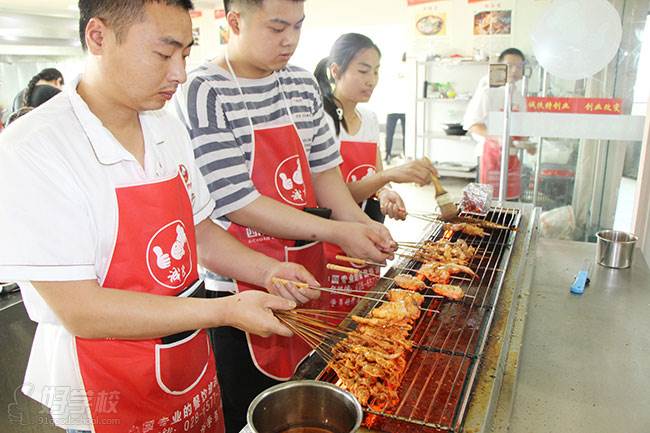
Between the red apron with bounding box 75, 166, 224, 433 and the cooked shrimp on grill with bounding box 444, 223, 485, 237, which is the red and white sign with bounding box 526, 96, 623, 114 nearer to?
the cooked shrimp on grill with bounding box 444, 223, 485, 237

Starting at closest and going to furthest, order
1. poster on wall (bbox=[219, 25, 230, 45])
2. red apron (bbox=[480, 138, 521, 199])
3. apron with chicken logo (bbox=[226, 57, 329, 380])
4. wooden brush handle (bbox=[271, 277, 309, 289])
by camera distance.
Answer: wooden brush handle (bbox=[271, 277, 309, 289]) → apron with chicken logo (bbox=[226, 57, 329, 380]) → red apron (bbox=[480, 138, 521, 199]) → poster on wall (bbox=[219, 25, 230, 45])

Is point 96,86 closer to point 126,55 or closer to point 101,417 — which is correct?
point 126,55

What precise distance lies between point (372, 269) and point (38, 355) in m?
1.88

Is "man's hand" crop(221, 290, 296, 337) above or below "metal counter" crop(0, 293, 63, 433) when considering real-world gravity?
above

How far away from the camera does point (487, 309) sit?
2090 mm

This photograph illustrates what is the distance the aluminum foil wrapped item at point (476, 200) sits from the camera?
336 cm

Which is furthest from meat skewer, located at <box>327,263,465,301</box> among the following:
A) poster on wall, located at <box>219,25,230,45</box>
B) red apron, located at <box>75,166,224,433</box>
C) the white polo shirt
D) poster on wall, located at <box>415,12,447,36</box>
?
poster on wall, located at <box>219,25,230,45</box>

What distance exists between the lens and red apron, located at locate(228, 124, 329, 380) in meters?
2.45

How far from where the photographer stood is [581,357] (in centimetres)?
213

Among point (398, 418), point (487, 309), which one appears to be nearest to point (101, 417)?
point (398, 418)

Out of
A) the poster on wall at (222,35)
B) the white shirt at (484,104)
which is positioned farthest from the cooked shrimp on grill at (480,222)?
the poster on wall at (222,35)

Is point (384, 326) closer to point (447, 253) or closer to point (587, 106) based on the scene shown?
point (447, 253)

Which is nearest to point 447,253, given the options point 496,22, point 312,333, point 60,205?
point 312,333

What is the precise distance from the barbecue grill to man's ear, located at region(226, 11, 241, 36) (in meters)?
1.33
